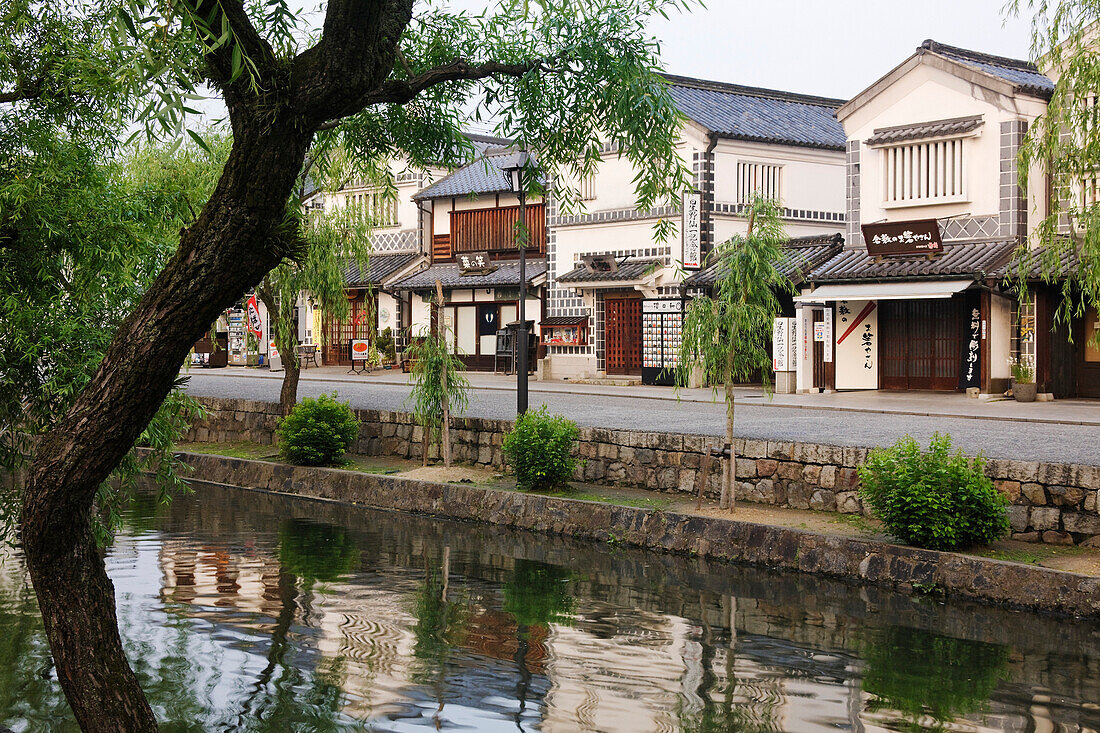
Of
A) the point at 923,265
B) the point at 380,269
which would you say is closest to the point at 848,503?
the point at 923,265

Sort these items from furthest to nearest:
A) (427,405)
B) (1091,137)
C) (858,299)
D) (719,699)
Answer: (858,299) → (427,405) → (1091,137) → (719,699)

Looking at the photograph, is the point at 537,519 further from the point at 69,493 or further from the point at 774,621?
the point at 69,493

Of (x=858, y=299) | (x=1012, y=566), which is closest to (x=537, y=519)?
(x=1012, y=566)

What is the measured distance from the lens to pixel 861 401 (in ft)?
81.1

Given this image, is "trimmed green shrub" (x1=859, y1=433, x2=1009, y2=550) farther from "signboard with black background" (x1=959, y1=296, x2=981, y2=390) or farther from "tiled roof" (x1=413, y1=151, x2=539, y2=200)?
"tiled roof" (x1=413, y1=151, x2=539, y2=200)

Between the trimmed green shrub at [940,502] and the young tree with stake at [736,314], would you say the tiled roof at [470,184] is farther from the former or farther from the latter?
the trimmed green shrub at [940,502]

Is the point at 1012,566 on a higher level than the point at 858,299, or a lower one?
lower

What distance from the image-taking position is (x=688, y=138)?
31.7 meters

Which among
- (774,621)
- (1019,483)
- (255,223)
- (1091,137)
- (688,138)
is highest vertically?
(688,138)

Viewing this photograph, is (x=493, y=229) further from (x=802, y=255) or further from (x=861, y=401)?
(x=861, y=401)

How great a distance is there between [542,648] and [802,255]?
888 inches

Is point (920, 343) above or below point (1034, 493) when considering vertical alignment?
above

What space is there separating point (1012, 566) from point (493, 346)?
2903 cm

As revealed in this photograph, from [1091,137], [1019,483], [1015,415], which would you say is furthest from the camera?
[1015,415]
